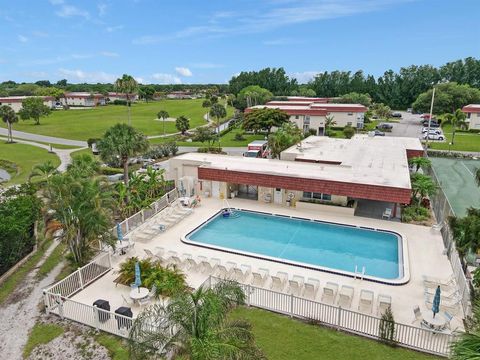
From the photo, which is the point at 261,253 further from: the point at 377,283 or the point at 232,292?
the point at 232,292

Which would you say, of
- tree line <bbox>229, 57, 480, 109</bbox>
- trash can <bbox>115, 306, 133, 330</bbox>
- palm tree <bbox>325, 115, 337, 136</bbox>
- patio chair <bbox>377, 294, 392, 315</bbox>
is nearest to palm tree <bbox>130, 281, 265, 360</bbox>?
trash can <bbox>115, 306, 133, 330</bbox>

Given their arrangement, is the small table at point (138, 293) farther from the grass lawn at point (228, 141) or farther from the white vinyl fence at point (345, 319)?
the grass lawn at point (228, 141)

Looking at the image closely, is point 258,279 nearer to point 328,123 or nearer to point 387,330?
point 387,330

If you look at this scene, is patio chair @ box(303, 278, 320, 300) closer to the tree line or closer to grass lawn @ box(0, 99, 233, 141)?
grass lawn @ box(0, 99, 233, 141)

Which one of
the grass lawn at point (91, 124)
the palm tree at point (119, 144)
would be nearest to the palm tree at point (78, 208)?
the palm tree at point (119, 144)

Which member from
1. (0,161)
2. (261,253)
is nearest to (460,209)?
(261,253)

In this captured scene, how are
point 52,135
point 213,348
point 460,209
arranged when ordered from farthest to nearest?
point 52,135, point 460,209, point 213,348
